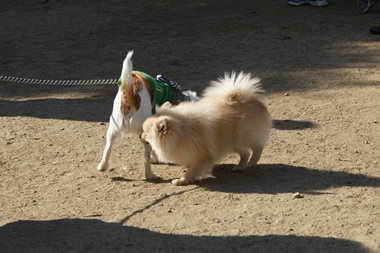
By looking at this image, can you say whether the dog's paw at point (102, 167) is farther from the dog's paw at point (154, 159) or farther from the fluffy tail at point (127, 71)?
the fluffy tail at point (127, 71)

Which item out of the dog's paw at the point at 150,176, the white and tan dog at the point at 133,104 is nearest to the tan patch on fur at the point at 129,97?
the white and tan dog at the point at 133,104

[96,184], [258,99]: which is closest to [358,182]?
[258,99]

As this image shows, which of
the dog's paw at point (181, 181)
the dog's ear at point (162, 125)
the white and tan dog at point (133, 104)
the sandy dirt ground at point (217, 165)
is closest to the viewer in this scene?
the sandy dirt ground at point (217, 165)

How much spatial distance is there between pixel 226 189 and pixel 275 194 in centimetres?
40

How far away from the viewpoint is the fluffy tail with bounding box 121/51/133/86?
536cm

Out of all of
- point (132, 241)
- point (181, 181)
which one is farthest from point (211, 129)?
point (132, 241)

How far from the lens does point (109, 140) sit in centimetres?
574

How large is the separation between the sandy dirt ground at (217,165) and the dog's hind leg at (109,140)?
77mm

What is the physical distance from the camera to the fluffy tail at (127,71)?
5359 mm

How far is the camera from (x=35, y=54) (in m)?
9.90

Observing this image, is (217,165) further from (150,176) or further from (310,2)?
(310,2)

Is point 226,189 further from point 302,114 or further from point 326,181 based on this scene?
point 302,114

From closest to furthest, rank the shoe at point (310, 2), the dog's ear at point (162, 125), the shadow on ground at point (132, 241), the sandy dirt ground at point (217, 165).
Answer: the shadow on ground at point (132, 241)
the sandy dirt ground at point (217, 165)
the dog's ear at point (162, 125)
the shoe at point (310, 2)

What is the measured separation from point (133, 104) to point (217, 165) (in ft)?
3.29
